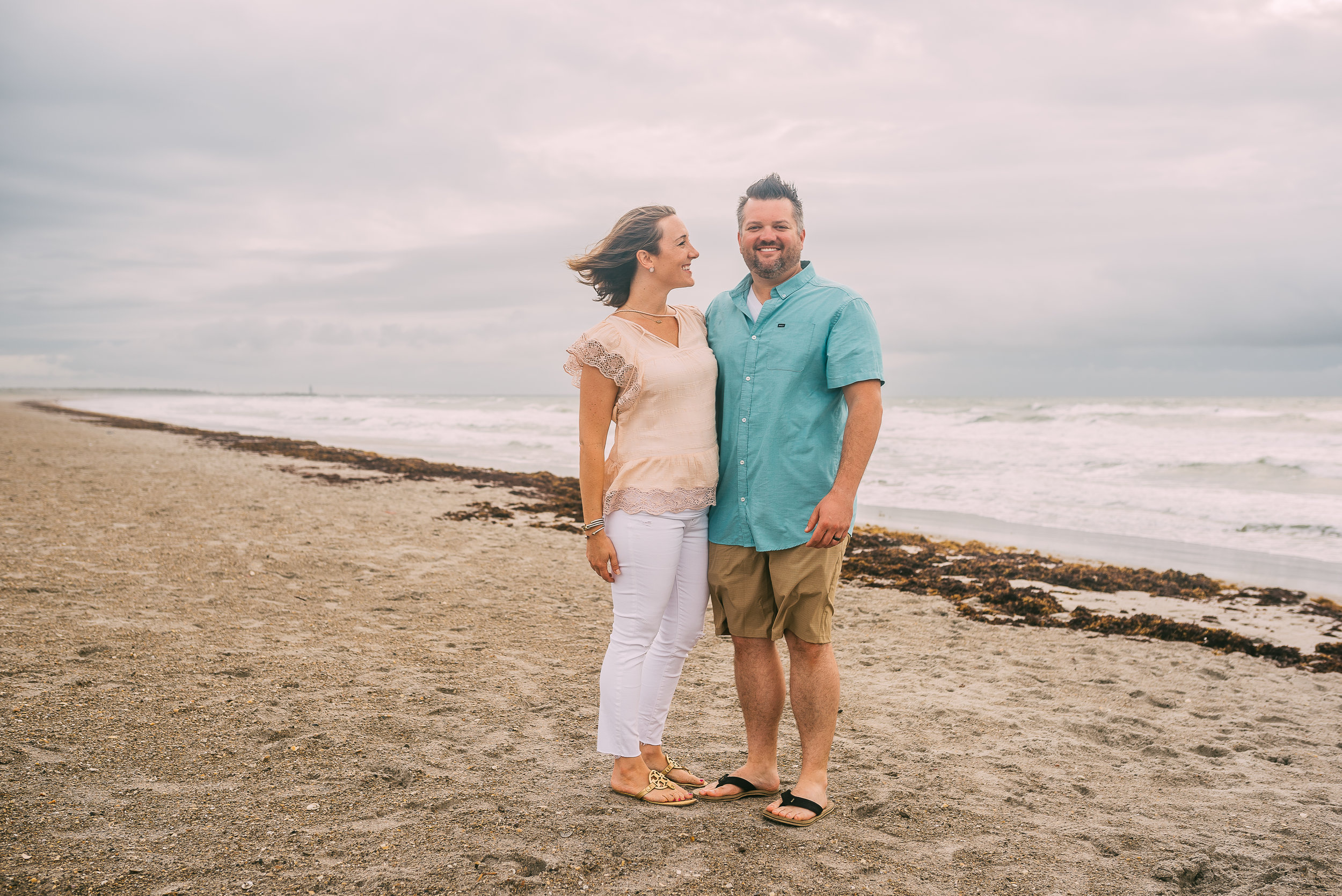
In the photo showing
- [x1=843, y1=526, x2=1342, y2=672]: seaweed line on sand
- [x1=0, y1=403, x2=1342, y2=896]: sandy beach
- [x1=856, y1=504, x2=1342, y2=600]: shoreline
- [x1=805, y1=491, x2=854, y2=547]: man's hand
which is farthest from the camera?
[x1=856, y1=504, x2=1342, y2=600]: shoreline

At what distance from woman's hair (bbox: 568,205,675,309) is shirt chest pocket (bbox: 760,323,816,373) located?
504mm

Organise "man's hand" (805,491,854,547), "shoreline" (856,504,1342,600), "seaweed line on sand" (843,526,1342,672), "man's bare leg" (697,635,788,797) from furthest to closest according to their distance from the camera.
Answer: "shoreline" (856,504,1342,600), "seaweed line on sand" (843,526,1342,672), "man's bare leg" (697,635,788,797), "man's hand" (805,491,854,547)

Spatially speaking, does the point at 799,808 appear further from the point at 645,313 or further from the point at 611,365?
the point at 645,313

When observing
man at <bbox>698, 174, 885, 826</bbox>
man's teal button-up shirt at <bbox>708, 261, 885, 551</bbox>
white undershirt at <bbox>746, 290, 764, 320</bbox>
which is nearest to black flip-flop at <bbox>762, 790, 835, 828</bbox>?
man at <bbox>698, 174, 885, 826</bbox>

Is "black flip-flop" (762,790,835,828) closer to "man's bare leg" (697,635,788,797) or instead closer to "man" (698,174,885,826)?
"man" (698,174,885,826)

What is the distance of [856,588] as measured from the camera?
7.28m

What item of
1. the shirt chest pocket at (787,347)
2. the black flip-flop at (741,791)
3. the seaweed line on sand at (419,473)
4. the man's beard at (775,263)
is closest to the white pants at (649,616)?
the black flip-flop at (741,791)

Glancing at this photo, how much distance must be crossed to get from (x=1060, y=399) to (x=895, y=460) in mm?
51398

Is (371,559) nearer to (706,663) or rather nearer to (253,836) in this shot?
(706,663)

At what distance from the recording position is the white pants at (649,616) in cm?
277

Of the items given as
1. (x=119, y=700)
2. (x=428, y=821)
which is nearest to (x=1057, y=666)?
(x=428, y=821)

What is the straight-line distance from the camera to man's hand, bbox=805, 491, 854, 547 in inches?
104

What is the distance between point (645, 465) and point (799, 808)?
4.30 feet

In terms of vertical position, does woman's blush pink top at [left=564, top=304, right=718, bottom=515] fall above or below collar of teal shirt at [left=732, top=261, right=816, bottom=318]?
below
